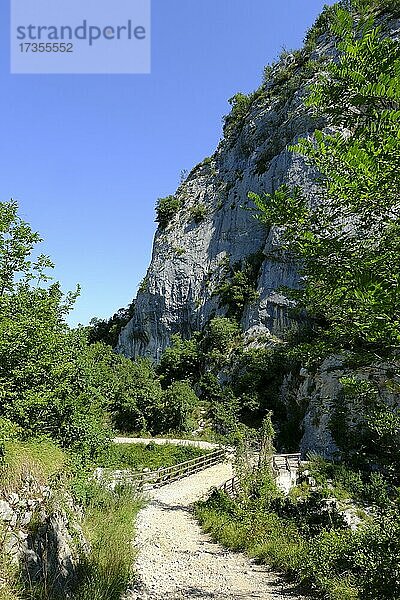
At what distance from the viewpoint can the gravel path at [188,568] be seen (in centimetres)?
788

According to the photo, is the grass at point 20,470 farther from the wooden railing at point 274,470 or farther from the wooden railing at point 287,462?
the wooden railing at point 287,462

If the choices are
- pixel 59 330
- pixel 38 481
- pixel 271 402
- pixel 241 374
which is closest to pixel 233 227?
pixel 241 374

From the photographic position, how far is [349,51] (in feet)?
12.6

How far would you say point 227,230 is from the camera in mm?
46344

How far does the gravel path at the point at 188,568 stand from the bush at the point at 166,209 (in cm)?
4338

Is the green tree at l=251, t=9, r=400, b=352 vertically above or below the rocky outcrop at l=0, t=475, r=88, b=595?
above

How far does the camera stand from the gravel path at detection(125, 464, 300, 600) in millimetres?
7875

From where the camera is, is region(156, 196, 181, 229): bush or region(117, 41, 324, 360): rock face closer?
region(117, 41, 324, 360): rock face

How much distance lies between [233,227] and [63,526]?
40195 mm

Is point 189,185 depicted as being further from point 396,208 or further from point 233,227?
point 396,208

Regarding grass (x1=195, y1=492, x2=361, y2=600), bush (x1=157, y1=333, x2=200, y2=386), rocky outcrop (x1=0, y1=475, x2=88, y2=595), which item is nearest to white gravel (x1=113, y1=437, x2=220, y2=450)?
bush (x1=157, y1=333, x2=200, y2=386)

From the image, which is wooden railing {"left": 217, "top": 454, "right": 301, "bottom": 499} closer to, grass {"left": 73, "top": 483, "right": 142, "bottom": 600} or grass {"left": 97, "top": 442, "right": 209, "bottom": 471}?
grass {"left": 73, "top": 483, "right": 142, "bottom": 600}

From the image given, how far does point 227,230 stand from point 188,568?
38.9m

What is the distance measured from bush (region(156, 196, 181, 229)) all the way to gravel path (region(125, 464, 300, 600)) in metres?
43.4
